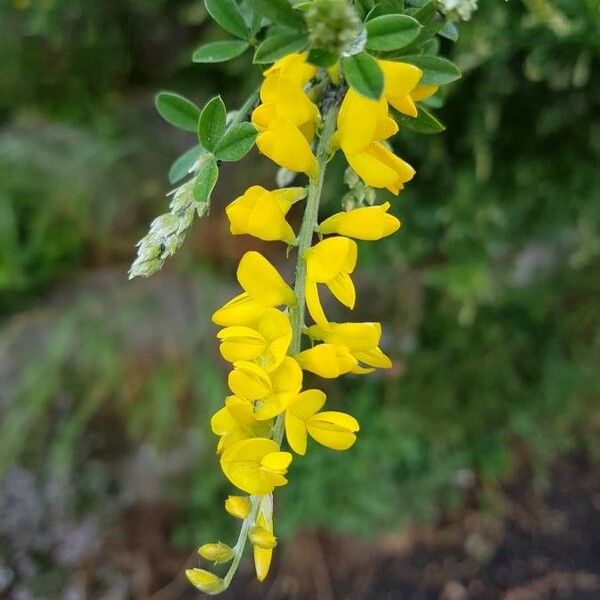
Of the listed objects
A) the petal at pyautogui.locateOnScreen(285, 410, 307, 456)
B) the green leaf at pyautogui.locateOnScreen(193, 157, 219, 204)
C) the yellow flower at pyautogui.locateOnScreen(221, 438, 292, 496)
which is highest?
the green leaf at pyautogui.locateOnScreen(193, 157, 219, 204)

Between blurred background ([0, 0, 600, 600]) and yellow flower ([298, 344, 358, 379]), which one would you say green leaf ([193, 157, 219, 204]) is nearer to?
yellow flower ([298, 344, 358, 379])

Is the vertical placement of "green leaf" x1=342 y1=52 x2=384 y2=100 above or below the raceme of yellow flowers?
above

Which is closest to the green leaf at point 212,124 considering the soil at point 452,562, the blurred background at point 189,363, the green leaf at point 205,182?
the green leaf at point 205,182

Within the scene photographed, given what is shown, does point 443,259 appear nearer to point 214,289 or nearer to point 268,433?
point 214,289

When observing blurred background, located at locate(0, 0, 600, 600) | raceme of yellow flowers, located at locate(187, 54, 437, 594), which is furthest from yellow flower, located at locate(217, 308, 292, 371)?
blurred background, located at locate(0, 0, 600, 600)

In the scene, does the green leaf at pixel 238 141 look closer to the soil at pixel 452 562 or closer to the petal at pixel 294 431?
the petal at pixel 294 431

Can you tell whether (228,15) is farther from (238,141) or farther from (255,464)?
(255,464)

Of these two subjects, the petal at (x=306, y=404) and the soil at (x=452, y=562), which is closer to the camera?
the petal at (x=306, y=404)

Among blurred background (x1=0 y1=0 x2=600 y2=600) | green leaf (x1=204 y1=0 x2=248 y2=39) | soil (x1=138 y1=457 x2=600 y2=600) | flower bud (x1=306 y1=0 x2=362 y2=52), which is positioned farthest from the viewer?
soil (x1=138 y1=457 x2=600 y2=600)
